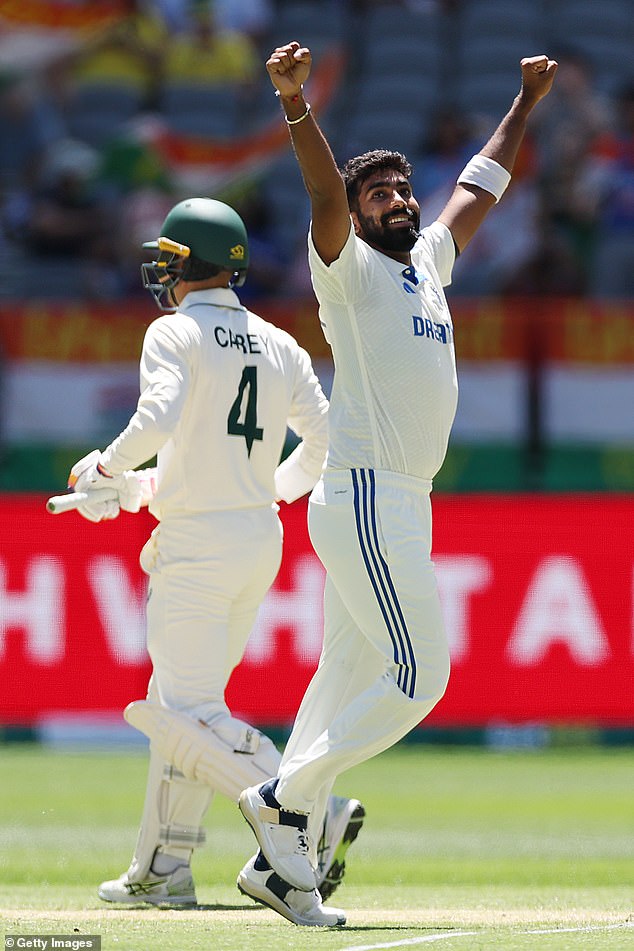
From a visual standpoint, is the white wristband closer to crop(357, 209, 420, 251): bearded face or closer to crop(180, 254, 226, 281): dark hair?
crop(357, 209, 420, 251): bearded face

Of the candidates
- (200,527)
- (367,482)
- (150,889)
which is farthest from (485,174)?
(150,889)

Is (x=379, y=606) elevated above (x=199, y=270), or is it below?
below

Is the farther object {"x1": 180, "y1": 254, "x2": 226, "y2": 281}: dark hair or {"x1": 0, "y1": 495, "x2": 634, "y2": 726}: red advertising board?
{"x1": 0, "y1": 495, "x2": 634, "y2": 726}: red advertising board

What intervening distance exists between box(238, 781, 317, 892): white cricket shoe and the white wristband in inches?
81.4

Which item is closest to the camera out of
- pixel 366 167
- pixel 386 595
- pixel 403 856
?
pixel 386 595

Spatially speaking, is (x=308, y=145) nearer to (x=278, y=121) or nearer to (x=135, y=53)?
(x=278, y=121)

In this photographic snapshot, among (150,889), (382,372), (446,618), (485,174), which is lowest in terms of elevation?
(446,618)

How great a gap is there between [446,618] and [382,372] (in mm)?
5603

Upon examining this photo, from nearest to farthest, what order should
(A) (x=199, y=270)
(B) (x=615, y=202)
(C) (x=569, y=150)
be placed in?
(A) (x=199, y=270), (B) (x=615, y=202), (C) (x=569, y=150)

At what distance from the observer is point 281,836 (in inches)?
214

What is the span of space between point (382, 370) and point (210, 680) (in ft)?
4.40

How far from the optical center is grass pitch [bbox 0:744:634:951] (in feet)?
17.0

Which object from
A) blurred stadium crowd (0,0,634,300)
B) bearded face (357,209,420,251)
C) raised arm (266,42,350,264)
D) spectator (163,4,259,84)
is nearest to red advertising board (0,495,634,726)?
blurred stadium crowd (0,0,634,300)

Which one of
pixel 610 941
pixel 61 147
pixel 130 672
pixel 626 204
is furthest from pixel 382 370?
pixel 61 147
